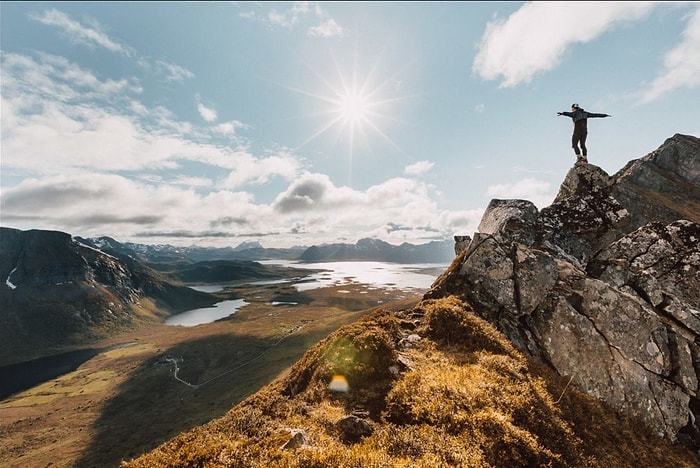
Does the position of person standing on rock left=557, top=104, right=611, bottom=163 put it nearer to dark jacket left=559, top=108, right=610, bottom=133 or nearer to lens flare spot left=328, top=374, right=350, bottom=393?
dark jacket left=559, top=108, right=610, bottom=133

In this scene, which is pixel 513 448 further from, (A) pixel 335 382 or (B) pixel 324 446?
(A) pixel 335 382

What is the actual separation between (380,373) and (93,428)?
154063 millimetres

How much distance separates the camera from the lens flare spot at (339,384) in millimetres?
15334

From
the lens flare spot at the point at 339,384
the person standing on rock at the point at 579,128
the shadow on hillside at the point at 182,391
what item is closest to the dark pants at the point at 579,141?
the person standing on rock at the point at 579,128

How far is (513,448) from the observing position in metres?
10.1

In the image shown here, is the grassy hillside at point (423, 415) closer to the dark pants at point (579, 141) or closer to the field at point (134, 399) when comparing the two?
the dark pants at point (579, 141)

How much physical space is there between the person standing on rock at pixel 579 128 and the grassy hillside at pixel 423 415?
29.8 metres

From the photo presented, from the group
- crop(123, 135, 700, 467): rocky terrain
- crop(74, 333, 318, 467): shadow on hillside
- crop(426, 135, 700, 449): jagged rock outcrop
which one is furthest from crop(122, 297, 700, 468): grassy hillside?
crop(74, 333, 318, 467): shadow on hillside

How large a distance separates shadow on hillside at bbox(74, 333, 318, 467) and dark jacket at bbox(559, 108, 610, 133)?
11633cm

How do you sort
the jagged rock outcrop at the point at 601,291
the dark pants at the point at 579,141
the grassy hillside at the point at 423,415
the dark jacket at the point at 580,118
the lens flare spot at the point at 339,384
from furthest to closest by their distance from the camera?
the dark pants at the point at 579,141, the dark jacket at the point at 580,118, the jagged rock outcrop at the point at 601,291, the lens flare spot at the point at 339,384, the grassy hillside at the point at 423,415

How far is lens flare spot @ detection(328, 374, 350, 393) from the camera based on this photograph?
15334 millimetres

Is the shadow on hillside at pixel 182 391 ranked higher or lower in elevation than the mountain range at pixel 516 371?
lower

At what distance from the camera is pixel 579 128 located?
3531cm

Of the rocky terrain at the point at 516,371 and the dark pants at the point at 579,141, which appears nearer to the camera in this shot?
the rocky terrain at the point at 516,371
